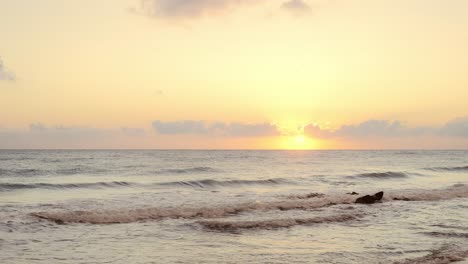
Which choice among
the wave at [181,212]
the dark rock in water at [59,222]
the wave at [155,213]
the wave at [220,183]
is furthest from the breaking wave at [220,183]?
Answer: the dark rock in water at [59,222]

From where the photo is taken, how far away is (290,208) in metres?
21.5

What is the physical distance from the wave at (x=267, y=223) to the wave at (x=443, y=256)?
17.4 feet

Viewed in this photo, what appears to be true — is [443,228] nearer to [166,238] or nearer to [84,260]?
[166,238]

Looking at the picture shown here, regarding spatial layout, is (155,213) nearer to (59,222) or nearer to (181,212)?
(181,212)

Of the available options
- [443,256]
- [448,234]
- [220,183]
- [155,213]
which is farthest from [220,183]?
[443,256]

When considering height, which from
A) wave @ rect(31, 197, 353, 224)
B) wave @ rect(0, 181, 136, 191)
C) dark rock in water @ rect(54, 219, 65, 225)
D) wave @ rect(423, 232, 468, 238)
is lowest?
wave @ rect(0, 181, 136, 191)

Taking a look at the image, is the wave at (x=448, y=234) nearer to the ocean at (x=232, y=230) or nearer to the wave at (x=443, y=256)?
the ocean at (x=232, y=230)

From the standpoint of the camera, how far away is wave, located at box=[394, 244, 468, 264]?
1121cm

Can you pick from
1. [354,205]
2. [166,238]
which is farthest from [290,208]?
[166,238]

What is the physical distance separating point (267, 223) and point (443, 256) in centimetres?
645

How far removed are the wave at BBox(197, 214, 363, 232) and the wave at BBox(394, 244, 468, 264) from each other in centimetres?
530

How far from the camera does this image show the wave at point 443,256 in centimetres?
1121

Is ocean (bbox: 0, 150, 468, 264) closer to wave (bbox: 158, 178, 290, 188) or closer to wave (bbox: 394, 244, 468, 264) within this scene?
wave (bbox: 394, 244, 468, 264)

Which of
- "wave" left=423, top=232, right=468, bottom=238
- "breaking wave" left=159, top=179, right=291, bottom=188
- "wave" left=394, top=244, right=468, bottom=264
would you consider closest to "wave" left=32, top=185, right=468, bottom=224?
"wave" left=423, top=232, right=468, bottom=238
